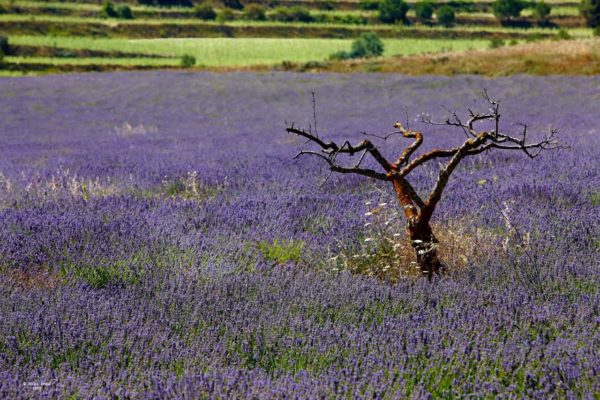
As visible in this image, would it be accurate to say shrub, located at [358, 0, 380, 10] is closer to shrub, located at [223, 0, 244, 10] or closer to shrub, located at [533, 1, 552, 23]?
shrub, located at [223, 0, 244, 10]

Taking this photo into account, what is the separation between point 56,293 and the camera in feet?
10.0

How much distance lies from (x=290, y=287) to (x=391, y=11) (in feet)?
211

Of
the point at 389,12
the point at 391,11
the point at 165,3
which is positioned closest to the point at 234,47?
the point at 389,12

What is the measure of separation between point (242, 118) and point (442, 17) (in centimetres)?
4930

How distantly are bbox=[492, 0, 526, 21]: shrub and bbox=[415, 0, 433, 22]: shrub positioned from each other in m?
5.55

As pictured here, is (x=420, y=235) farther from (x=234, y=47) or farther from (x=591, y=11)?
(x=591, y=11)

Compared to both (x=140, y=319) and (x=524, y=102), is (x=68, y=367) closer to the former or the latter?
(x=140, y=319)

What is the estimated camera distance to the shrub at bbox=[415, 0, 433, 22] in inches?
2547

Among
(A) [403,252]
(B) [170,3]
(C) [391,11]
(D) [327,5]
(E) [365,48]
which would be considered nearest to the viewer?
(A) [403,252]

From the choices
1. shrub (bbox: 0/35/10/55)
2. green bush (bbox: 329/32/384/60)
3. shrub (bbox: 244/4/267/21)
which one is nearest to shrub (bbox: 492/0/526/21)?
shrub (bbox: 244/4/267/21)

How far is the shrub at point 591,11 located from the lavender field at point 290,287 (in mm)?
55877

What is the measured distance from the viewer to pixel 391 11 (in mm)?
64688

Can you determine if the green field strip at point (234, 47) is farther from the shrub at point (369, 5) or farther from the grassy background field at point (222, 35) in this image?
the shrub at point (369, 5)

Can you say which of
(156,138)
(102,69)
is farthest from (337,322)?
(102,69)
